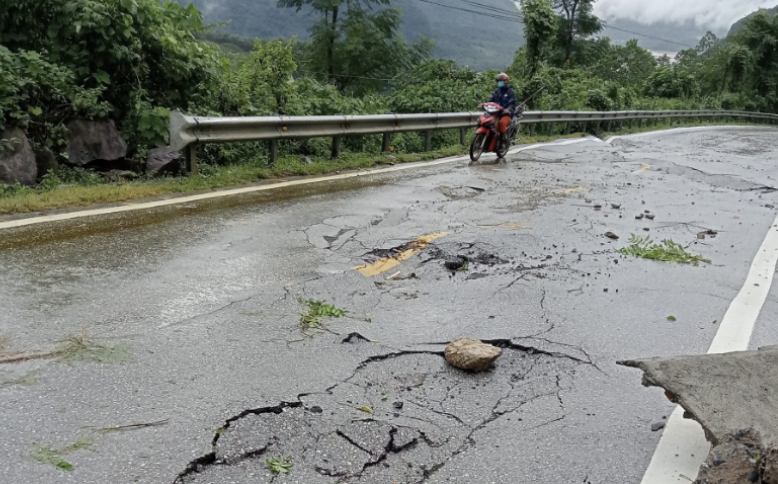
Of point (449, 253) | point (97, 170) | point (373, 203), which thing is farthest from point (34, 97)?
point (449, 253)

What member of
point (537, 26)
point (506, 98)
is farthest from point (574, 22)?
point (506, 98)

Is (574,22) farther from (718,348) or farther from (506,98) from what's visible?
(718,348)

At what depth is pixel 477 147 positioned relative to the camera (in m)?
11.9

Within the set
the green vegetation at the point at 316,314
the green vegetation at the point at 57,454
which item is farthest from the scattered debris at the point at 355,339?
the green vegetation at the point at 57,454

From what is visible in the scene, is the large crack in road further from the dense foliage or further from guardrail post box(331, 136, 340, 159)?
guardrail post box(331, 136, 340, 159)

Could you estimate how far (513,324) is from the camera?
Answer: 3914 millimetres

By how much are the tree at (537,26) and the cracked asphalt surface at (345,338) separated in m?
21.1

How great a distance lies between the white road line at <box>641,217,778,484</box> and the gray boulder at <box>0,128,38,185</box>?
6.70 metres

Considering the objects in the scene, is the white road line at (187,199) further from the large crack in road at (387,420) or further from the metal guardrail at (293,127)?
the large crack in road at (387,420)

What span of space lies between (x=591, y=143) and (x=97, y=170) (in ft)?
43.8

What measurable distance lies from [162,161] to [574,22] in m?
69.2

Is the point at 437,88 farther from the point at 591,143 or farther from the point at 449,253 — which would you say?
the point at 449,253

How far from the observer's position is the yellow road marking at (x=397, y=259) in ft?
15.7

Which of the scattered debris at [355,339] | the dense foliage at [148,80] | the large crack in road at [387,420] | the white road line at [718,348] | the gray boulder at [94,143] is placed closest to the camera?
the large crack in road at [387,420]
